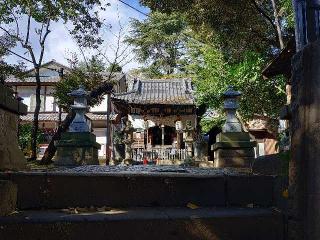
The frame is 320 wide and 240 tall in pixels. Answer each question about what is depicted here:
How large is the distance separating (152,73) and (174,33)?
16.2ft

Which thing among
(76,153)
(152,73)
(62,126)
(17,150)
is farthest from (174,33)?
(17,150)

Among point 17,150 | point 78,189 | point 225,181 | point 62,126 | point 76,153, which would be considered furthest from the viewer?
point 62,126

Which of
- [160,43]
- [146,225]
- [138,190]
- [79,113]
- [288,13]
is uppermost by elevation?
[160,43]

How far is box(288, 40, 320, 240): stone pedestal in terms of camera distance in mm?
2680

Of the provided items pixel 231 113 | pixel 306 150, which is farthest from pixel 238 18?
pixel 306 150

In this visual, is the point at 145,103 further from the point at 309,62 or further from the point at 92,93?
the point at 309,62

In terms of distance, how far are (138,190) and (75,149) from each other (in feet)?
19.7

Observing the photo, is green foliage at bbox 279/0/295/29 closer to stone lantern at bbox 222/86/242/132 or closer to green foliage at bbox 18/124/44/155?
stone lantern at bbox 222/86/242/132

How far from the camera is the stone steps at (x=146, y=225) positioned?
274 centimetres

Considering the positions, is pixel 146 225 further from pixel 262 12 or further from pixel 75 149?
pixel 262 12

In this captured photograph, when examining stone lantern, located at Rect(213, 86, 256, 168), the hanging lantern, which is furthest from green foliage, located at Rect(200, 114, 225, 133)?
stone lantern, located at Rect(213, 86, 256, 168)

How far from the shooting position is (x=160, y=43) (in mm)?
39250

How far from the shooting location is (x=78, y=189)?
3.55 metres

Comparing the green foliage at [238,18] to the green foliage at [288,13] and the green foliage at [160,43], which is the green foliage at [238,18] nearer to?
the green foliage at [288,13]
